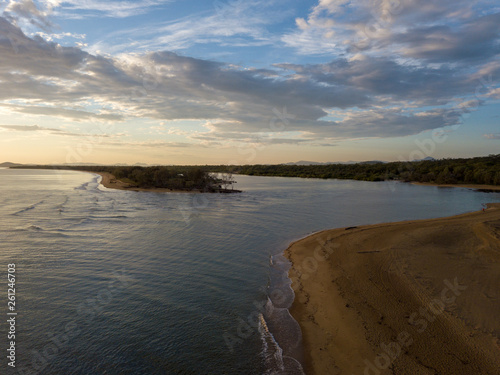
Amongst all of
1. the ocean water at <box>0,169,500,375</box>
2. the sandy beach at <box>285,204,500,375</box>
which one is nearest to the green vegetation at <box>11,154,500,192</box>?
the ocean water at <box>0,169,500,375</box>

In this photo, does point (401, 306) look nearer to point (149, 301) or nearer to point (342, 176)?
point (149, 301)

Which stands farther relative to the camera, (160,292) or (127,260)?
(127,260)

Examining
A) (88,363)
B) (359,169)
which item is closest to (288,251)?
(88,363)

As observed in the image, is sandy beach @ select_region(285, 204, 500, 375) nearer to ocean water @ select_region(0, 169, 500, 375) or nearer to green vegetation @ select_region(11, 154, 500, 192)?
ocean water @ select_region(0, 169, 500, 375)

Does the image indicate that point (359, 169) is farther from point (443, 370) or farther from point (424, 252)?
point (443, 370)

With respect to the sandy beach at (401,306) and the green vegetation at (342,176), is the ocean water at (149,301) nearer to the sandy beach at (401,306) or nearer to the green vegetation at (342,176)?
the sandy beach at (401,306)

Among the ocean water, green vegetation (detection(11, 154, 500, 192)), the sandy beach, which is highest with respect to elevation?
green vegetation (detection(11, 154, 500, 192))

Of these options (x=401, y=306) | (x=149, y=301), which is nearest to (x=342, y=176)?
(x=401, y=306)

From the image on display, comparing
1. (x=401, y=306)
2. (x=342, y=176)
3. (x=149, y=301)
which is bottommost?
(x=149, y=301)
